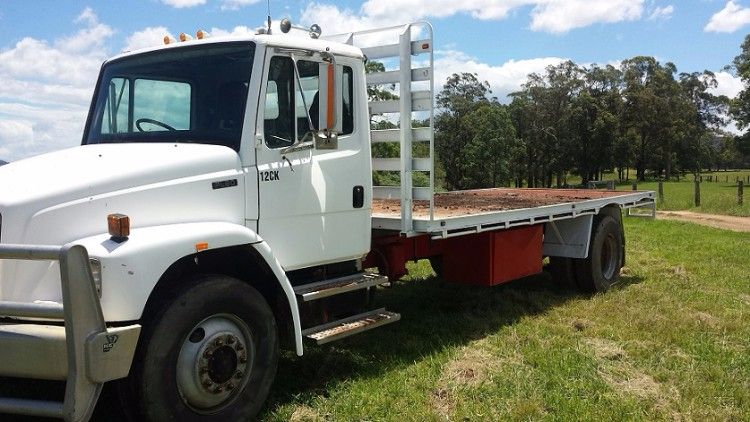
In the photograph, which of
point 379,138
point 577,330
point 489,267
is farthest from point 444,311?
point 379,138

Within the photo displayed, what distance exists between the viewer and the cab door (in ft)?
15.0

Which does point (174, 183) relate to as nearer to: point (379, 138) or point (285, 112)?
point (285, 112)

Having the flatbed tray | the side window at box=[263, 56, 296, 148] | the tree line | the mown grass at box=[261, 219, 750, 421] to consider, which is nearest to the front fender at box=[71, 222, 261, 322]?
Answer: the side window at box=[263, 56, 296, 148]

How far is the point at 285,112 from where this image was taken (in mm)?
4652

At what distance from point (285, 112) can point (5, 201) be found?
1881mm

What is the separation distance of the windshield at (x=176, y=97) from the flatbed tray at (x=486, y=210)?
1.82m

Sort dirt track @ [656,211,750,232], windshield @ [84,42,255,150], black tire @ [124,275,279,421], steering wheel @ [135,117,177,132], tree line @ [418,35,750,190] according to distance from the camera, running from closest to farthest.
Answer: black tire @ [124,275,279,421] → windshield @ [84,42,255,150] → steering wheel @ [135,117,177,132] → dirt track @ [656,211,750,232] → tree line @ [418,35,750,190]

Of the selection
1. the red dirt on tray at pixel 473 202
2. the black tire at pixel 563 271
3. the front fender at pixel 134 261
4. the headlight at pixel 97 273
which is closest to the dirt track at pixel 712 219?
the red dirt on tray at pixel 473 202

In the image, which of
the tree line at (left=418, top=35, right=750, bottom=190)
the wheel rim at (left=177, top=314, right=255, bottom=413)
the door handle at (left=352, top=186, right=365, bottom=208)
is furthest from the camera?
the tree line at (left=418, top=35, right=750, bottom=190)

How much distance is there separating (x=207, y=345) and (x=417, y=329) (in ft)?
10.2

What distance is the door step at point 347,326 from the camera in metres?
4.72

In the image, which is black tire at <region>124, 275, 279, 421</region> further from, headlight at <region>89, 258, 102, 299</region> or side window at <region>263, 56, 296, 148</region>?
side window at <region>263, 56, 296, 148</region>

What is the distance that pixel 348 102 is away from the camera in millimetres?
5086

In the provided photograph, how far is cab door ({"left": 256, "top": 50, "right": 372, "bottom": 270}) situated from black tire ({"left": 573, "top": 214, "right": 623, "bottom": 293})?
14.3 ft
